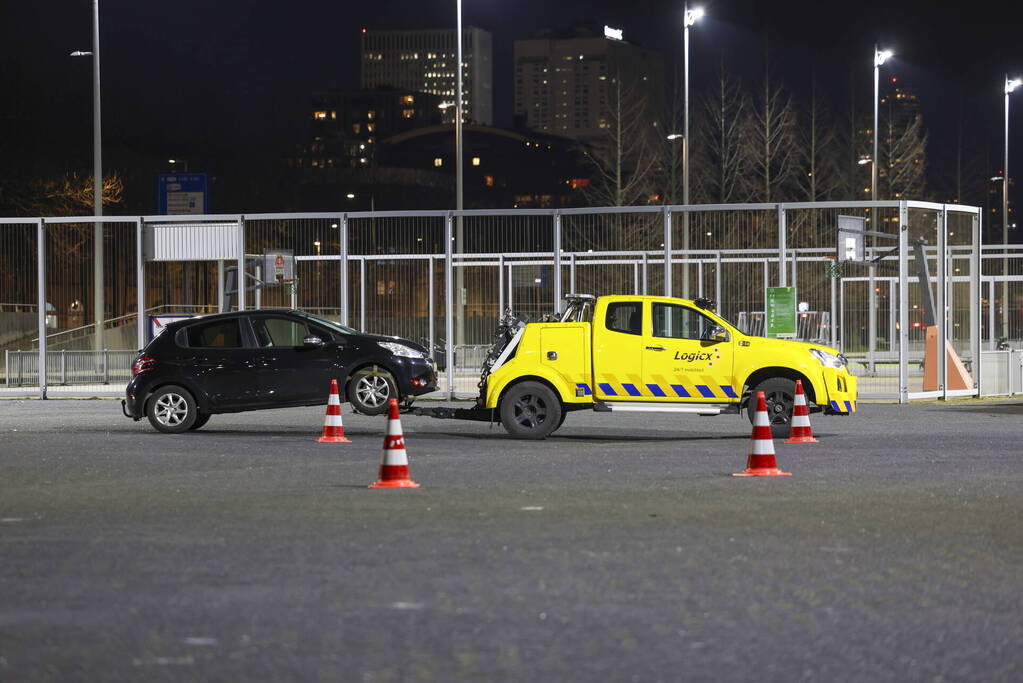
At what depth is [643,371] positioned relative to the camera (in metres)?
18.1

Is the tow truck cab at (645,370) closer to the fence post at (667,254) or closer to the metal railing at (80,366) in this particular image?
the fence post at (667,254)

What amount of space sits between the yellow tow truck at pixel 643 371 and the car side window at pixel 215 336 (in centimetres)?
341

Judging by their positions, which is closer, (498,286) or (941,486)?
(941,486)

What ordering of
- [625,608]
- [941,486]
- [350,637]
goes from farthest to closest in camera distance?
[941,486]
[625,608]
[350,637]

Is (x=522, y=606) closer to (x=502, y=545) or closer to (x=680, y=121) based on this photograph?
(x=502, y=545)

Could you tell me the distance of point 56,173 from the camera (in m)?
52.1

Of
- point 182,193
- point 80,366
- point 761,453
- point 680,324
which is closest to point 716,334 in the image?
point 680,324

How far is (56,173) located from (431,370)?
114 feet

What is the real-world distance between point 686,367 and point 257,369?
5.31 metres

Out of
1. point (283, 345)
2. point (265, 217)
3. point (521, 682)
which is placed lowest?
point (521, 682)

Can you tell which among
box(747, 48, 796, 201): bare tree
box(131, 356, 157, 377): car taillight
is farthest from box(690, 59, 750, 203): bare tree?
box(131, 356, 157, 377): car taillight

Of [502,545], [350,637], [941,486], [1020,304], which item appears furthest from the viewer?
[1020,304]

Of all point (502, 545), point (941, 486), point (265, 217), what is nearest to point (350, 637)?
point (502, 545)

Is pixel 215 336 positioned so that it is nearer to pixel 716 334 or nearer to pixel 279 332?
pixel 279 332
